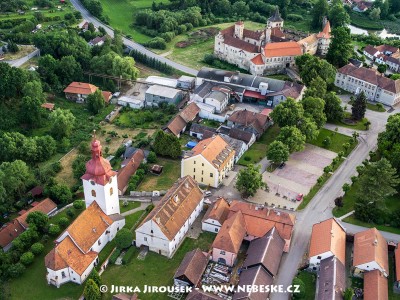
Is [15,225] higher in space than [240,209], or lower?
lower

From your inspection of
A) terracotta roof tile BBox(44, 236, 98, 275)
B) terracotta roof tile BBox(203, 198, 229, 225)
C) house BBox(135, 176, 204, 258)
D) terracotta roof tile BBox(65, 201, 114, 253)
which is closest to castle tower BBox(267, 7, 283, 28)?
house BBox(135, 176, 204, 258)

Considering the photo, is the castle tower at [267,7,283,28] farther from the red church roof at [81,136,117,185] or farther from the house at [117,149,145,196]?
the red church roof at [81,136,117,185]

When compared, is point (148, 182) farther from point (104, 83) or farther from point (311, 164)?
point (104, 83)

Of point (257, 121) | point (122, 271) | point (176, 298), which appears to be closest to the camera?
point (176, 298)

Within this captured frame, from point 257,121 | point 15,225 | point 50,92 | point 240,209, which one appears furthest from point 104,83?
point 240,209

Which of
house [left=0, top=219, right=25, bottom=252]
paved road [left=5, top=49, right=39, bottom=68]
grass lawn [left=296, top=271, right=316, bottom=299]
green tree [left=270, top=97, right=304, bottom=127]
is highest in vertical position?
green tree [left=270, top=97, right=304, bottom=127]

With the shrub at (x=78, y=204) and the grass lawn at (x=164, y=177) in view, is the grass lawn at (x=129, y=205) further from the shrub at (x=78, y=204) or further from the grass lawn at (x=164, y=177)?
the shrub at (x=78, y=204)

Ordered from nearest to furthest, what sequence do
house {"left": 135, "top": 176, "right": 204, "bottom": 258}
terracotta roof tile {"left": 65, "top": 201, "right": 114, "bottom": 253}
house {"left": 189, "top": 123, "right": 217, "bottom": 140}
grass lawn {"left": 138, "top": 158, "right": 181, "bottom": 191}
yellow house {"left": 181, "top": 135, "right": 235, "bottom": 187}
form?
terracotta roof tile {"left": 65, "top": 201, "right": 114, "bottom": 253}
house {"left": 135, "top": 176, "right": 204, "bottom": 258}
yellow house {"left": 181, "top": 135, "right": 235, "bottom": 187}
grass lawn {"left": 138, "top": 158, "right": 181, "bottom": 191}
house {"left": 189, "top": 123, "right": 217, "bottom": 140}
